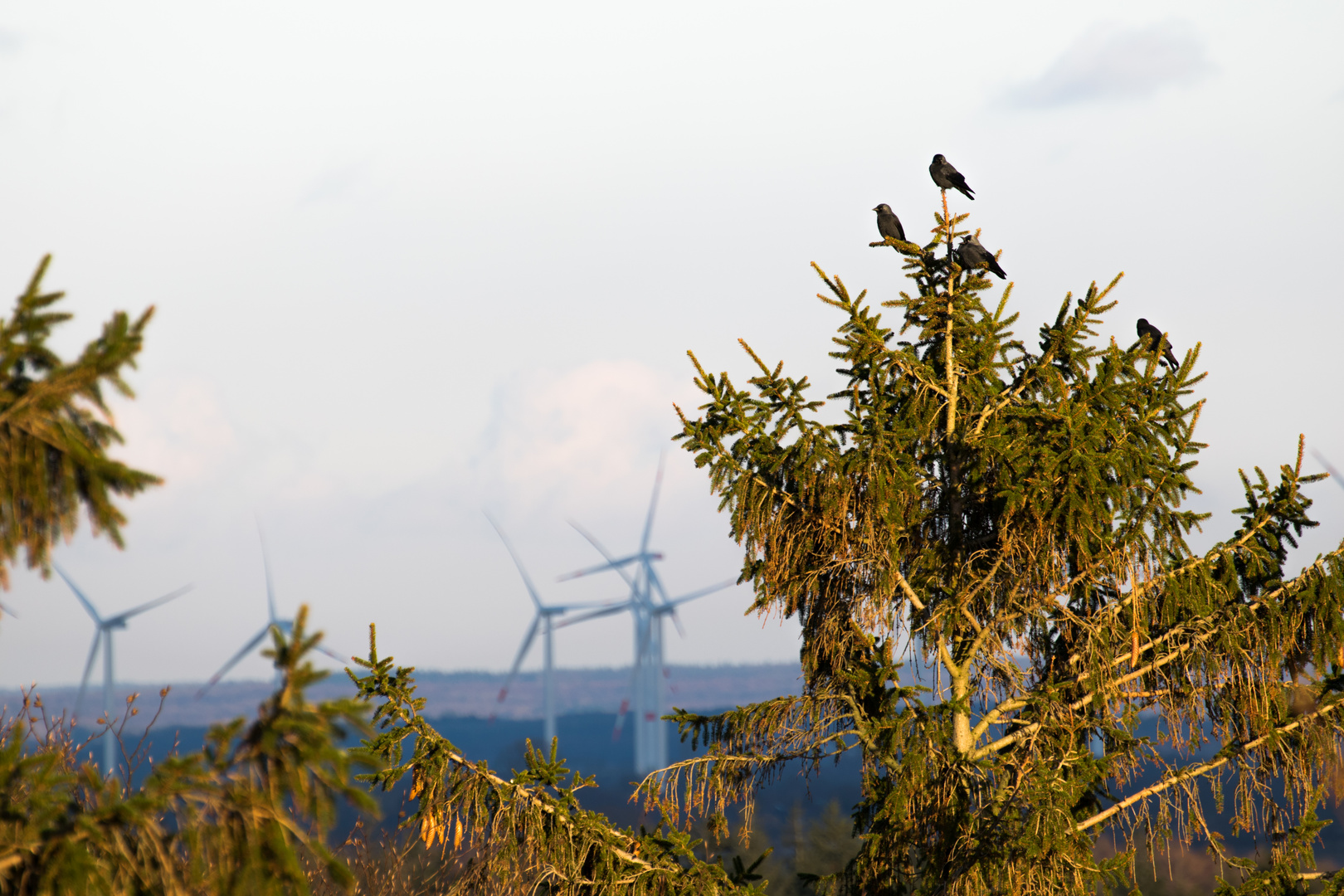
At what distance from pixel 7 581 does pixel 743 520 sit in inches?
261

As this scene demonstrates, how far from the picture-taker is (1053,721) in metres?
11.6

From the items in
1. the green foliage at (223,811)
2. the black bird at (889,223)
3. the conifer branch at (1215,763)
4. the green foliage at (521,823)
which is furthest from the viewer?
the black bird at (889,223)

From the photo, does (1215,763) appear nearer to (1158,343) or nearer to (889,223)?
(1158,343)

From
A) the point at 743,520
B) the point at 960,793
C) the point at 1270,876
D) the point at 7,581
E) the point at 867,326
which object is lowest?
the point at 1270,876

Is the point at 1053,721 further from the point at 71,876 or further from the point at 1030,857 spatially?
the point at 71,876

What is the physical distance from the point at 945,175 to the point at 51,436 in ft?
33.9

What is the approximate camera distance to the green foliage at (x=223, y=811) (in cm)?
531

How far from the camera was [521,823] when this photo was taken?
10.7 metres

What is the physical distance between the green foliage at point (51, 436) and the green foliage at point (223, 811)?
102 cm

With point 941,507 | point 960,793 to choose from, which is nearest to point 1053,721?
point 960,793

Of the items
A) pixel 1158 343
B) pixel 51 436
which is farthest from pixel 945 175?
pixel 51 436

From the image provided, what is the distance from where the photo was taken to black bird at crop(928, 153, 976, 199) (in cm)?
1389

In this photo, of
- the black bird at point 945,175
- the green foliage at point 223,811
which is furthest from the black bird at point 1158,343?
the green foliage at point 223,811

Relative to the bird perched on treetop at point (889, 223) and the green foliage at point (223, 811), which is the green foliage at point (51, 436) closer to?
the green foliage at point (223, 811)
